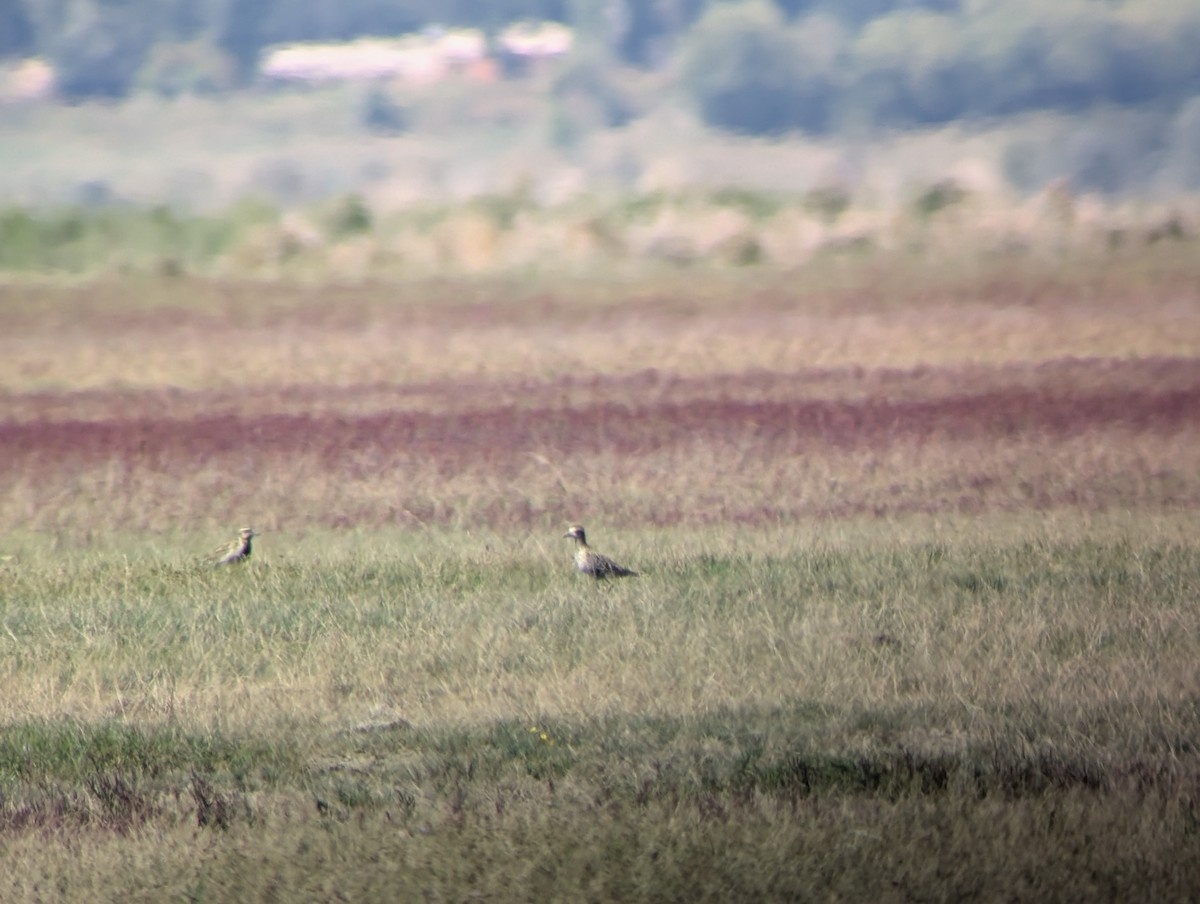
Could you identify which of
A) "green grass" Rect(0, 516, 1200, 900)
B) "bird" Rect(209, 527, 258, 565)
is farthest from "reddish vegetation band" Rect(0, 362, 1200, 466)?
"green grass" Rect(0, 516, 1200, 900)

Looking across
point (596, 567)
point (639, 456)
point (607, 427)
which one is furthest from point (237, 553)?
point (607, 427)

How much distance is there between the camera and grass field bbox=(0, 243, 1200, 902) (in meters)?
5.06

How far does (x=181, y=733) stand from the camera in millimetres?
6508

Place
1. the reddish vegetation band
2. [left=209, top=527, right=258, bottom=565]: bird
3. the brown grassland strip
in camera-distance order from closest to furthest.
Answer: [left=209, top=527, right=258, bottom=565]: bird < the brown grassland strip < the reddish vegetation band

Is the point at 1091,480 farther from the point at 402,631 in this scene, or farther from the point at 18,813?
the point at 18,813

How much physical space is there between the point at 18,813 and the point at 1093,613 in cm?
558

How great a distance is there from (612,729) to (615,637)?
67.3 inches

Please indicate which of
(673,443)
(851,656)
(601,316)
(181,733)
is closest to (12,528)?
(673,443)

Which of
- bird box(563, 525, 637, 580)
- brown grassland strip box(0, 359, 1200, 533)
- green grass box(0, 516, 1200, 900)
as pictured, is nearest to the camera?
green grass box(0, 516, 1200, 900)

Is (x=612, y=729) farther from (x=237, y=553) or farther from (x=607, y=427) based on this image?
(x=607, y=427)

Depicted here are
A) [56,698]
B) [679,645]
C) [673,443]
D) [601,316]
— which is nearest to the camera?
[56,698]

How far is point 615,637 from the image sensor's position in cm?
805

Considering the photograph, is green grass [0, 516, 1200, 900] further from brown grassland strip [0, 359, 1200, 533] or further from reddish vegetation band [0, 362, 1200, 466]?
reddish vegetation band [0, 362, 1200, 466]

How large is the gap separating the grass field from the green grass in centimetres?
2
